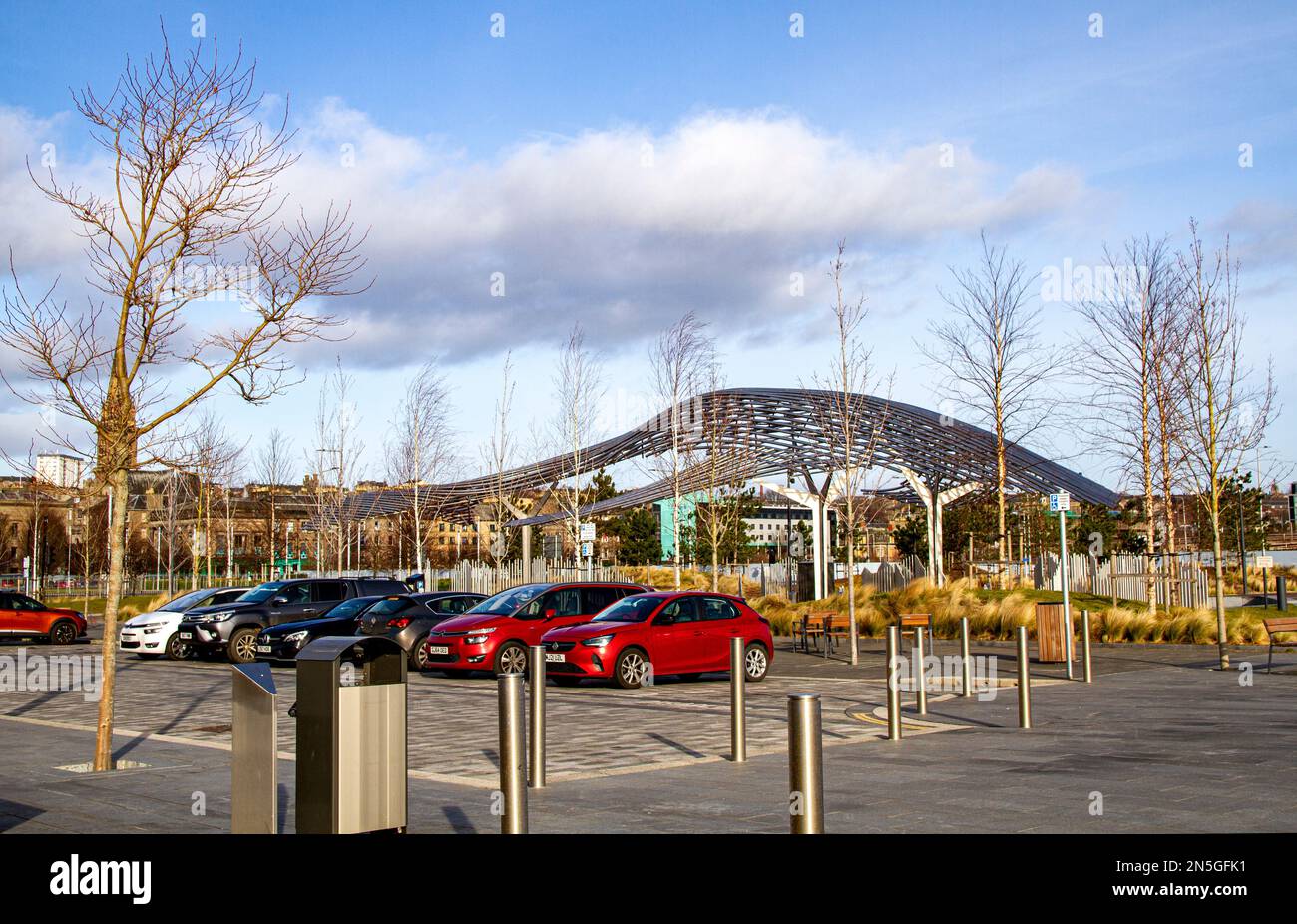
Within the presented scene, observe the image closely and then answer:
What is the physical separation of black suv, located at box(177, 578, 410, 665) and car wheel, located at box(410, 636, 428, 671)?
4513 mm

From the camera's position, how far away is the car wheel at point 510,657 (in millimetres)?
20078

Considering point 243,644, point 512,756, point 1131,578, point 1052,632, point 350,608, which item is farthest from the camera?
point 1131,578

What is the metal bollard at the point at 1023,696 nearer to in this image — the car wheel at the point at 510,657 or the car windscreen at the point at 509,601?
the car wheel at the point at 510,657

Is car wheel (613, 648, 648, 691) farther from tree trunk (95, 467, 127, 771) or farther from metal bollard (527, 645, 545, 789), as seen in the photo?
tree trunk (95, 467, 127, 771)

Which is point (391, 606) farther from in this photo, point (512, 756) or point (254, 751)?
point (254, 751)

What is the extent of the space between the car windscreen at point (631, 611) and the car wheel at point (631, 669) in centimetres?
58

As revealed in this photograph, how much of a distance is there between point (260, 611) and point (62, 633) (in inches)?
388

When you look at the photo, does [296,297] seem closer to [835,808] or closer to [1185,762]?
[835,808]

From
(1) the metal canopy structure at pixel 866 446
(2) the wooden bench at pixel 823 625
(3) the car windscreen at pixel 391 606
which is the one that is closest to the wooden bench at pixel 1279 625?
(2) the wooden bench at pixel 823 625

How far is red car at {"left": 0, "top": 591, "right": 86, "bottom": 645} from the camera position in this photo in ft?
105

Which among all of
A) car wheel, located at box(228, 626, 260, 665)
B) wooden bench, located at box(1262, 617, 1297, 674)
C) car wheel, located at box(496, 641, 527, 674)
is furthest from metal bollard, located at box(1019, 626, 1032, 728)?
car wheel, located at box(228, 626, 260, 665)

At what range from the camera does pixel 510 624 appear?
20234mm

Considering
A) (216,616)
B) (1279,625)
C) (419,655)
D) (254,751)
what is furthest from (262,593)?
(254,751)

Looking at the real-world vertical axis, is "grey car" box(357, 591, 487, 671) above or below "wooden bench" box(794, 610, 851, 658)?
above
